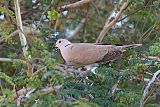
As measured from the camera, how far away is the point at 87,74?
3.37 metres

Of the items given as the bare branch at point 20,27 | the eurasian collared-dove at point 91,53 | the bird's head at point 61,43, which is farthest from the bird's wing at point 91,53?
the bare branch at point 20,27

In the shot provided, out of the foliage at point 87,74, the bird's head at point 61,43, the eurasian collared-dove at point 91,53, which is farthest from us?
A: the bird's head at point 61,43

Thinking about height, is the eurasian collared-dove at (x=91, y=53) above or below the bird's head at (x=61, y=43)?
below

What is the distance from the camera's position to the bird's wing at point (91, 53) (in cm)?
384

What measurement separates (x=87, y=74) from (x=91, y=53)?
53 centimetres

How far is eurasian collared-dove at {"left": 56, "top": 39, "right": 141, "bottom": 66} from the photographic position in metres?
3.81

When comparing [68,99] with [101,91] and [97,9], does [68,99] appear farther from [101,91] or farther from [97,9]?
Result: [97,9]

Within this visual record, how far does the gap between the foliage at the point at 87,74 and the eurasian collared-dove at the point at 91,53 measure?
6 centimetres

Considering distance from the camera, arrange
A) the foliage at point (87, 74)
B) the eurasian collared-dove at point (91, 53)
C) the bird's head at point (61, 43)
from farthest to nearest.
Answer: the bird's head at point (61, 43)
the eurasian collared-dove at point (91, 53)
the foliage at point (87, 74)

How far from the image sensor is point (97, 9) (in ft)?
19.7

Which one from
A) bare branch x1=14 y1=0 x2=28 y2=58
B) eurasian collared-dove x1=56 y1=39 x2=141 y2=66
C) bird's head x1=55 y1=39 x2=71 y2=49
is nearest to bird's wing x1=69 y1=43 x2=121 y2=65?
eurasian collared-dove x1=56 y1=39 x2=141 y2=66

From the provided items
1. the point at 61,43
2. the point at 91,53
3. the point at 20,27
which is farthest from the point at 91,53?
the point at 20,27

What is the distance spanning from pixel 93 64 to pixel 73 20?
2434mm

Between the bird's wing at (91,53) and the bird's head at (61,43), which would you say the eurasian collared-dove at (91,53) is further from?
the bird's head at (61,43)
